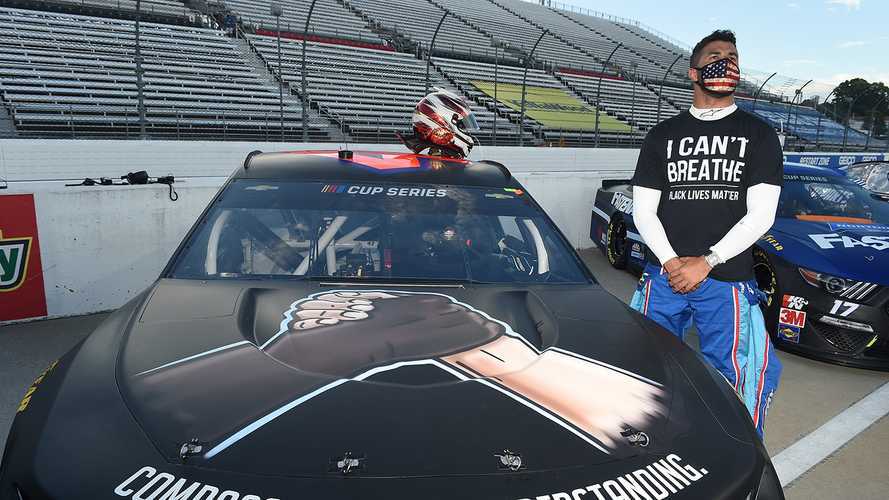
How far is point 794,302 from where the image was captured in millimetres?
4137

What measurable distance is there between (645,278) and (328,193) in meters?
1.35

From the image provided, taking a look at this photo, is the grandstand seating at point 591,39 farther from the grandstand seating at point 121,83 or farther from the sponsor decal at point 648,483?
the sponsor decal at point 648,483

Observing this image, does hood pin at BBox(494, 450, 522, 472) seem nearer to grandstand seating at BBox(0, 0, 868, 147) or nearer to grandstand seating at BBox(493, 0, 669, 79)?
grandstand seating at BBox(0, 0, 868, 147)

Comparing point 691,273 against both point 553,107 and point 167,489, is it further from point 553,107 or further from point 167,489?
point 553,107

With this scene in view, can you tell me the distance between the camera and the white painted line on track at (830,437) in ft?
9.11

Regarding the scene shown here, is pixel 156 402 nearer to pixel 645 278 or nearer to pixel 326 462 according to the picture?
pixel 326 462

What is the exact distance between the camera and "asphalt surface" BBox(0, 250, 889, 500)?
8.75 ft

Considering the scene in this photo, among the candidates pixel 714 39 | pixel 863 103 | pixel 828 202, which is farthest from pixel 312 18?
pixel 863 103

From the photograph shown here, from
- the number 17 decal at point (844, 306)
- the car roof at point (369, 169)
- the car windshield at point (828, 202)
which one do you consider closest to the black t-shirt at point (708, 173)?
the car roof at point (369, 169)

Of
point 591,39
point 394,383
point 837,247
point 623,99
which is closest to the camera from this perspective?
point 394,383

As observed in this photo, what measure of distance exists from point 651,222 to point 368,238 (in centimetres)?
110

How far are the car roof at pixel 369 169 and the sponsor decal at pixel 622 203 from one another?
3.66m

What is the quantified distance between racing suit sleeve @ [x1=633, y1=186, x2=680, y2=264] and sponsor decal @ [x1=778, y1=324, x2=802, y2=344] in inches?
92.9

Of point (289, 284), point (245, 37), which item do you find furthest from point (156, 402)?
point (245, 37)
